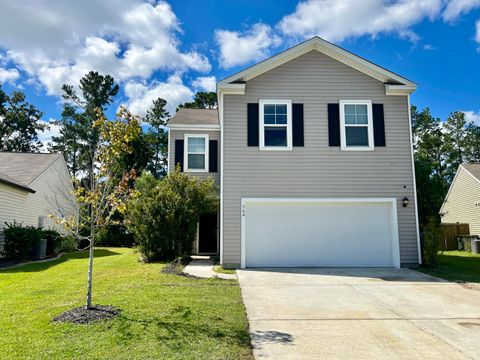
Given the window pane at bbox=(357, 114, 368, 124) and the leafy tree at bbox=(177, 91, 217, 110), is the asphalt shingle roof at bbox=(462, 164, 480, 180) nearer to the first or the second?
the window pane at bbox=(357, 114, 368, 124)

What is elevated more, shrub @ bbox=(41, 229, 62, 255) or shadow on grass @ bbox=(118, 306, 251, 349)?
shrub @ bbox=(41, 229, 62, 255)

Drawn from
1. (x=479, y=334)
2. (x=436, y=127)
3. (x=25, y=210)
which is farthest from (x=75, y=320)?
(x=436, y=127)

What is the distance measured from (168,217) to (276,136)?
4625 millimetres

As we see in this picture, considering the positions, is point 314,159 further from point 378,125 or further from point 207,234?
point 207,234

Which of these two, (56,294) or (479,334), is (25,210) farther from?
(479,334)

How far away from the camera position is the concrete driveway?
438 centimetres

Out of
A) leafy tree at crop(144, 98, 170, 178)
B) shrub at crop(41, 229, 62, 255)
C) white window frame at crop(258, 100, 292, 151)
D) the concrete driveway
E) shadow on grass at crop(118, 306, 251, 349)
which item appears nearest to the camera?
the concrete driveway

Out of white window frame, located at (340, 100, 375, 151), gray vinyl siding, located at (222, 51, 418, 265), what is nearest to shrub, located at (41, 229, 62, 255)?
gray vinyl siding, located at (222, 51, 418, 265)

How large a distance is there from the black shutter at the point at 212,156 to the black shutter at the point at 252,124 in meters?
3.92

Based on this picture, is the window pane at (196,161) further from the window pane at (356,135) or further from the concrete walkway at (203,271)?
the window pane at (356,135)

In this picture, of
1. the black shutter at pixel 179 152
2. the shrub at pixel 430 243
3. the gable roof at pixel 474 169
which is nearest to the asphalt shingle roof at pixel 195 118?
the black shutter at pixel 179 152

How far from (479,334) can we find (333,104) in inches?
324

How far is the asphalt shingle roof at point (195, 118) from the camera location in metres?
15.5

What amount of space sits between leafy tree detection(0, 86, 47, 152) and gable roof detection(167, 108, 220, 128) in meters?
25.8
